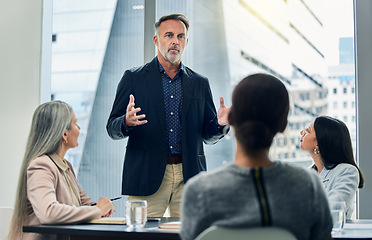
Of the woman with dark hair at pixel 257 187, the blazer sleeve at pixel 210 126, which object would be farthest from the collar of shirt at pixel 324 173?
the woman with dark hair at pixel 257 187

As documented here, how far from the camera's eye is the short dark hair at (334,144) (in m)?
2.92

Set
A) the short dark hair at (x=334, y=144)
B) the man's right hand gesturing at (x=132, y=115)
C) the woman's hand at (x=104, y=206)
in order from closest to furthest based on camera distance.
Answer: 1. the woman's hand at (x=104, y=206)
2. the man's right hand gesturing at (x=132, y=115)
3. the short dark hair at (x=334, y=144)

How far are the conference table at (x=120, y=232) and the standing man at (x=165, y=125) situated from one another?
906 mm

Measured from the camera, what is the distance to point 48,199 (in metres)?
2.15

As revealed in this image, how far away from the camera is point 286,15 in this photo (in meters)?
3.89

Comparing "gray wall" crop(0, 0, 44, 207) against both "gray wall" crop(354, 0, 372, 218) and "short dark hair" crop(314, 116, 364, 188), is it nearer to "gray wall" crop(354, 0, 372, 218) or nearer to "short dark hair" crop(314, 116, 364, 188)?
"short dark hair" crop(314, 116, 364, 188)

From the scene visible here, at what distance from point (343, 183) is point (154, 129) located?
1.18 m

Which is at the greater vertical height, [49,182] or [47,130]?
[47,130]

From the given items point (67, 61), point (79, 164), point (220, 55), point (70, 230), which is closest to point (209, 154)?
point (220, 55)

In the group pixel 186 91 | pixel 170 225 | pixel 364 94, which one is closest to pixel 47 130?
pixel 170 225

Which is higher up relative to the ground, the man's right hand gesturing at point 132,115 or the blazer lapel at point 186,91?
the blazer lapel at point 186,91

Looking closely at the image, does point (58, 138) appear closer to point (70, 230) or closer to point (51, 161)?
point (51, 161)

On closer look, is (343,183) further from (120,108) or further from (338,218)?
(120,108)

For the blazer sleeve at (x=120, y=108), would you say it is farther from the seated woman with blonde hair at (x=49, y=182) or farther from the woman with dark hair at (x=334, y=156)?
the woman with dark hair at (x=334, y=156)
